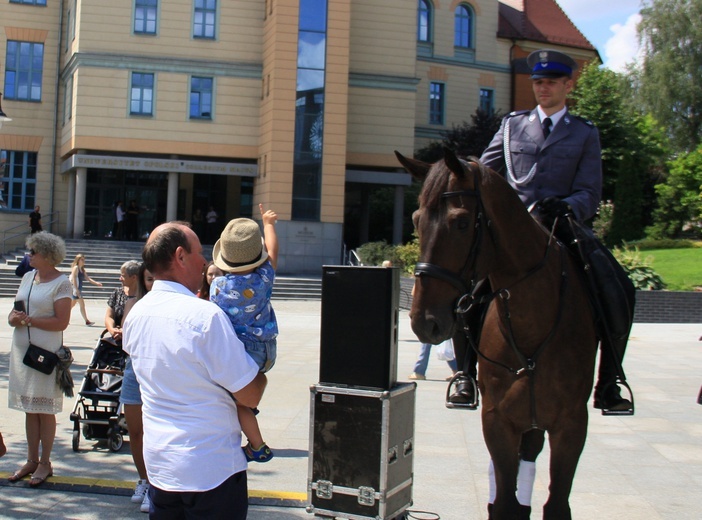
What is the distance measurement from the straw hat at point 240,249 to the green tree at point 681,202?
122 feet

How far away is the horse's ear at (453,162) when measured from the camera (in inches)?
151

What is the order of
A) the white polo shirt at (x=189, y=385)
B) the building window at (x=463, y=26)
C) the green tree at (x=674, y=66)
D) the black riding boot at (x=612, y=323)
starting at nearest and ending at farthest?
1. the white polo shirt at (x=189, y=385)
2. the black riding boot at (x=612, y=323)
3. the green tree at (x=674, y=66)
4. the building window at (x=463, y=26)

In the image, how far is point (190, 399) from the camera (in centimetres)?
348

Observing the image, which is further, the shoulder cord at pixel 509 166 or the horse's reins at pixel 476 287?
the shoulder cord at pixel 509 166

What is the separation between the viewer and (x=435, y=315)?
3.67 metres

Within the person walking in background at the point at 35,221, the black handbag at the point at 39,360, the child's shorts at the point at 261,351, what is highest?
the person walking in background at the point at 35,221

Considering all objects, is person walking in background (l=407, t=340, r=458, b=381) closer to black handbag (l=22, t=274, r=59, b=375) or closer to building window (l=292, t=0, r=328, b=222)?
black handbag (l=22, t=274, r=59, b=375)

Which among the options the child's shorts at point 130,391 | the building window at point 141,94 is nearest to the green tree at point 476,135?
the building window at point 141,94

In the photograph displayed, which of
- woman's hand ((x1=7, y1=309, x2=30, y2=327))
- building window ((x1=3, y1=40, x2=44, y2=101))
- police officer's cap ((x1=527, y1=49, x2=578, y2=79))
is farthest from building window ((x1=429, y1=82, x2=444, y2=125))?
police officer's cap ((x1=527, y1=49, x2=578, y2=79))

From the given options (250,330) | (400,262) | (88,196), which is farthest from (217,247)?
(88,196)

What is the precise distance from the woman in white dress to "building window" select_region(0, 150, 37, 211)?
3677 cm

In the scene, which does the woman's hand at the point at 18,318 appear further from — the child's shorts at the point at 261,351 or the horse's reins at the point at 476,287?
the horse's reins at the point at 476,287

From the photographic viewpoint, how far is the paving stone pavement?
628 centimetres

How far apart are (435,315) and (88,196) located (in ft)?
135
